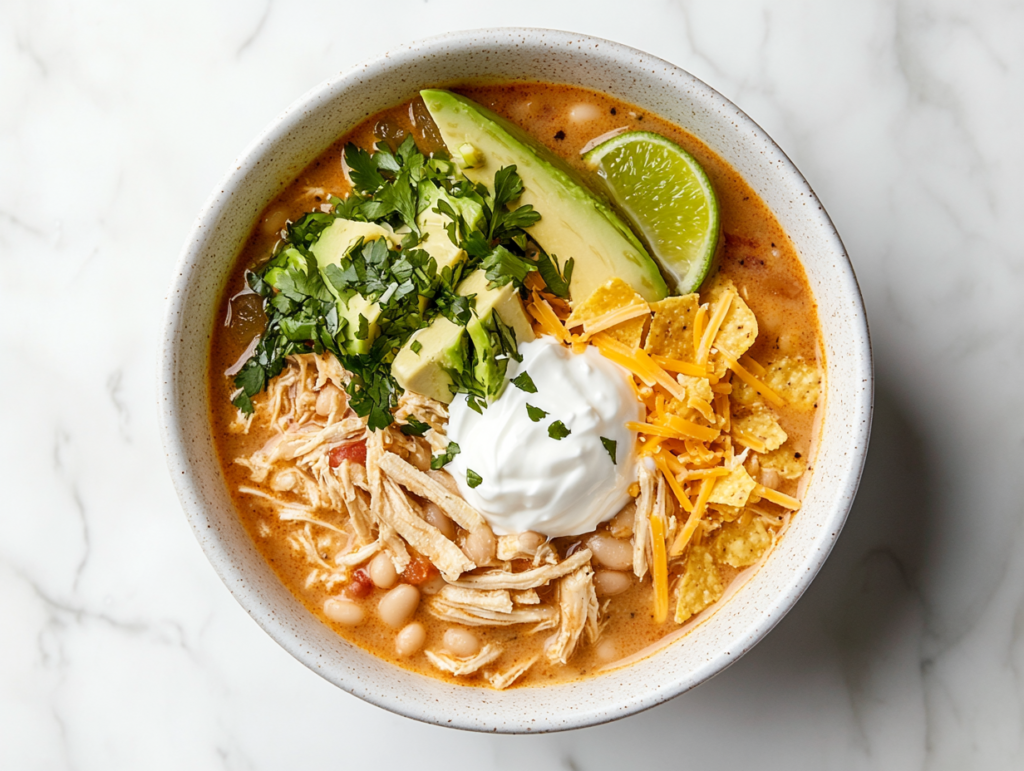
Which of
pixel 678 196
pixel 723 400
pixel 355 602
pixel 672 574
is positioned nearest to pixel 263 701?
pixel 355 602

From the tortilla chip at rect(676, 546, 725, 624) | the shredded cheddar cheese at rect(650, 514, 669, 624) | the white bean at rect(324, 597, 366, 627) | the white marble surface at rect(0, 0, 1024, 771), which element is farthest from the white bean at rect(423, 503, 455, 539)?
the white marble surface at rect(0, 0, 1024, 771)

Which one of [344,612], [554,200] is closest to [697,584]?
[344,612]

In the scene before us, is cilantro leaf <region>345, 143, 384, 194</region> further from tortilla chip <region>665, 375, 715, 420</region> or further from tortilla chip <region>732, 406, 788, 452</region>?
tortilla chip <region>732, 406, 788, 452</region>

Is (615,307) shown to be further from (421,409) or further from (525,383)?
(421,409)

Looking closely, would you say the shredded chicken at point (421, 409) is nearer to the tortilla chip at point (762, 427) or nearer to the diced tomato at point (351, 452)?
the diced tomato at point (351, 452)

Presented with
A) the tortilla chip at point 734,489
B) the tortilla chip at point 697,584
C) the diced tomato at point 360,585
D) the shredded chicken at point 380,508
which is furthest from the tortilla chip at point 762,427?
the diced tomato at point 360,585
